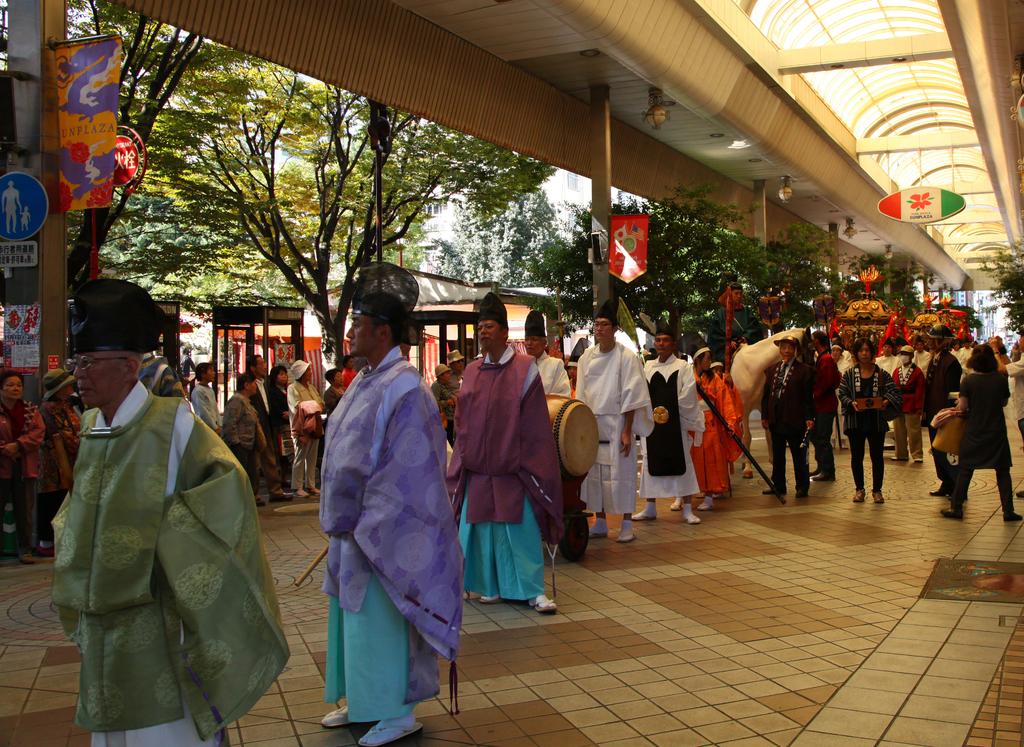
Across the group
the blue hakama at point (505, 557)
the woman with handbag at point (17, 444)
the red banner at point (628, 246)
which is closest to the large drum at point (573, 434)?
the blue hakama at point (505, 557)

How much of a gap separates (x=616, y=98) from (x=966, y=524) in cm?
1075

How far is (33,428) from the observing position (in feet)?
26.3

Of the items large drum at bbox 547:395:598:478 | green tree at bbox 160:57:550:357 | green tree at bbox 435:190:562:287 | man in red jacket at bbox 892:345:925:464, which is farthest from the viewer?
green tree at bbox 435:190:562:287

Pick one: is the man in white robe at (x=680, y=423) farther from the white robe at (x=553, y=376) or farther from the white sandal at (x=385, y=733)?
the white sandal at (x=385, y=733)

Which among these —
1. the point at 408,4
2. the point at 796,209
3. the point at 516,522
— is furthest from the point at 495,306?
the point at 796,209

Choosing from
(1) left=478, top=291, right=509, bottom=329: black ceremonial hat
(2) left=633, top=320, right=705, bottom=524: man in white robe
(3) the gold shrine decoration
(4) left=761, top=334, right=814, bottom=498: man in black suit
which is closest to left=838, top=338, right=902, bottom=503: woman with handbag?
(4) left=761, top=334, right=814, bottom=498: man in black suit

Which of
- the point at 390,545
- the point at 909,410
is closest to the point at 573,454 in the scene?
the point at 390,545

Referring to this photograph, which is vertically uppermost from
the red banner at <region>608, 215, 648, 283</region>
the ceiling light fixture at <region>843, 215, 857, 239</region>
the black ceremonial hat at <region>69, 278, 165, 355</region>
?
the ceiling light fixture at <region>843, 215, 857, 239</region>

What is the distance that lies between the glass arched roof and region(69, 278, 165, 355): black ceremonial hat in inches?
589

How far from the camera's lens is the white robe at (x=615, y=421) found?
27.6 ft

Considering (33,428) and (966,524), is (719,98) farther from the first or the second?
(33,428)

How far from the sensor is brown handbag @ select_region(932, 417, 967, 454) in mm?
9828

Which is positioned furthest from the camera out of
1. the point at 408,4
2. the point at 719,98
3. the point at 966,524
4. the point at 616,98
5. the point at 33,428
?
the point at 616,98

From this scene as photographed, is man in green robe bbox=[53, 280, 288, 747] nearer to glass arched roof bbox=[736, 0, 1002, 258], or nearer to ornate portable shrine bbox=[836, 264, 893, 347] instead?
glass arched roof bbox=[736, 0, 1002, 258]
